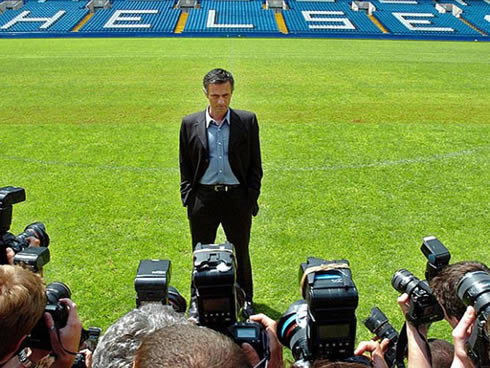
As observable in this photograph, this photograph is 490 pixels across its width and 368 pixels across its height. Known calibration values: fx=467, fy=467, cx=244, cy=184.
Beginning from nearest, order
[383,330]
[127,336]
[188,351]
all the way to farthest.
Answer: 1. [188,351]
2. [127,336]
3. [383,330]

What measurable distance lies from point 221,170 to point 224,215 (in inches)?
14.2

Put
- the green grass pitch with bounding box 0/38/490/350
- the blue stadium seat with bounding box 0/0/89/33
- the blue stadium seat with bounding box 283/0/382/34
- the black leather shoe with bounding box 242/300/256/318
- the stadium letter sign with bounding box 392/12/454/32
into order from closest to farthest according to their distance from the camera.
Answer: the black leather shoe with bounding box 242/300/256/318, the green grass pitch with bounding box 0/38/490/350, the blue stadium seat with bounding box 0/0/89/33, the stadium letter sign with bounding box 392/12/454/32, the blue stadium seat with bounding box 283/0/382/34

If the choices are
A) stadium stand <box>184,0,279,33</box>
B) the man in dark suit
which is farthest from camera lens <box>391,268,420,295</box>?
stadium stand <box>184,0,279,33</box>

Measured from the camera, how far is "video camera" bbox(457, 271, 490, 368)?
1.55 m

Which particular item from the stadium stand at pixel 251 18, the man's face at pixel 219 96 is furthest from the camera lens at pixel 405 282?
the stadium stand at pixel 251 18

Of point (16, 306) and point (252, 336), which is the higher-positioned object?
point (16, 306)

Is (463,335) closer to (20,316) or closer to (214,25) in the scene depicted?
(20,316)

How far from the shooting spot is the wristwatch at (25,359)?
5.81ft

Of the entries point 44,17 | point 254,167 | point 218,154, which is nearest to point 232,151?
point 218,154

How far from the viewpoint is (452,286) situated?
193cm

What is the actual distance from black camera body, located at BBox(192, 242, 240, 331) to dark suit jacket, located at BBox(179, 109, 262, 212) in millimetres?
1590

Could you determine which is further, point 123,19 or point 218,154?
point 123,19

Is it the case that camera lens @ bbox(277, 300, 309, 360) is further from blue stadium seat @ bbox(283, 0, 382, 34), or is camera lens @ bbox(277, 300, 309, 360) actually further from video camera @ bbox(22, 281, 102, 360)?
blue stadium seat @ bbox(283, 0, 382, 34)

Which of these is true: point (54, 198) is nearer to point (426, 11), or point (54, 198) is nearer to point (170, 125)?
point (170, 125)
